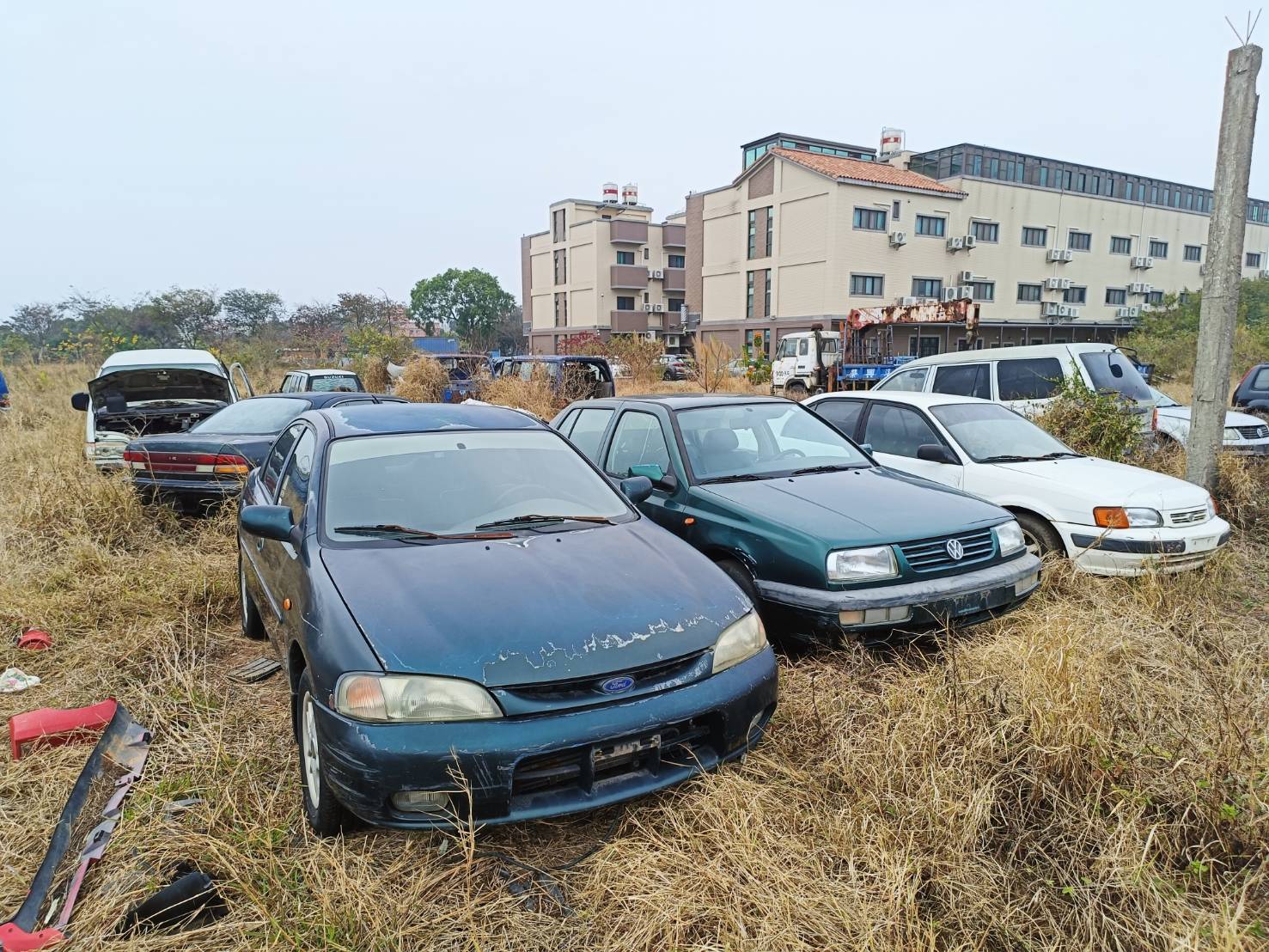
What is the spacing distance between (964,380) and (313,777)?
26.6 feet

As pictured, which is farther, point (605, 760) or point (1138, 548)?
point (1138, 548)

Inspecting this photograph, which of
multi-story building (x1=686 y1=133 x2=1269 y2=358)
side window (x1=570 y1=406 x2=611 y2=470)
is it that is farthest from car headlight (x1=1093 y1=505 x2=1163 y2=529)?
multi-story building (x1=686 y1=133 x2=1269 y2=358)

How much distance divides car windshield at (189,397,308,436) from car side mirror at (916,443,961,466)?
558 centimetres

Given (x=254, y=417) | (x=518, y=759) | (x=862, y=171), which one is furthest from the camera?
(x=862, y=171)

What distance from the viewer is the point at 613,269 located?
53.8 m

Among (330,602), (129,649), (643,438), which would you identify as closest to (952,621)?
(643,438)

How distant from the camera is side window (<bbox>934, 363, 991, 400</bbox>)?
8484 millimetres

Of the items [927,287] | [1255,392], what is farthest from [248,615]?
[927,287]

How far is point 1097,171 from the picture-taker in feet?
150

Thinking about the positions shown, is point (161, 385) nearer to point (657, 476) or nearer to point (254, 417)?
point (254, 417)

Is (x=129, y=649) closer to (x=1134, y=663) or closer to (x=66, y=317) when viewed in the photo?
(x=1134, y=663)

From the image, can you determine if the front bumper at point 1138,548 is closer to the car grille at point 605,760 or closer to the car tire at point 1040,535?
the car tire at point 1040,535

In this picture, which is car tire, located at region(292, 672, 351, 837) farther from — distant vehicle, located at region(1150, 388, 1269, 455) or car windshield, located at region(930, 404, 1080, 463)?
distant vehicle, located at region(1150, 388, 1269, 455)

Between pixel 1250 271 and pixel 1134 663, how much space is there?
69.2 m
